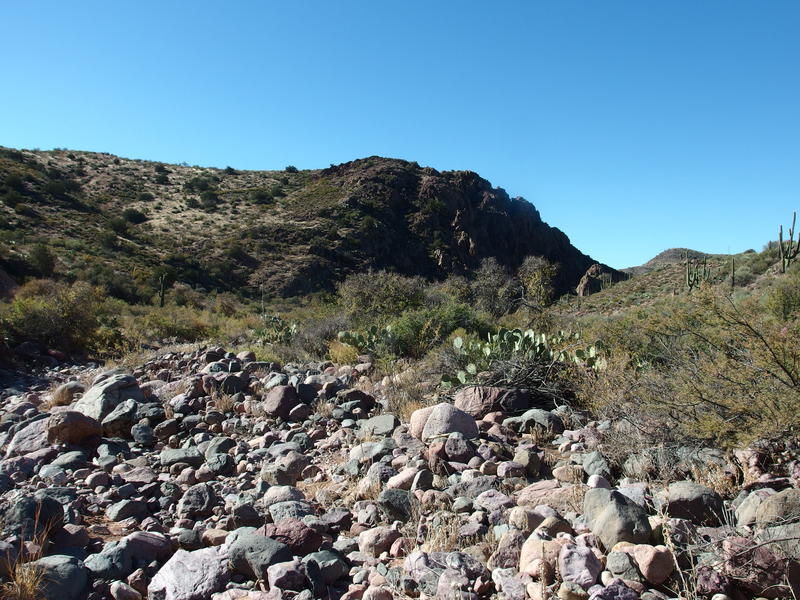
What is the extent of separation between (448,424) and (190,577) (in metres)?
2.51

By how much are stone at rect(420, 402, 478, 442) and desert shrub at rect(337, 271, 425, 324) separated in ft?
26.4

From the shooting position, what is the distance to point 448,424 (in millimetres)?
4816

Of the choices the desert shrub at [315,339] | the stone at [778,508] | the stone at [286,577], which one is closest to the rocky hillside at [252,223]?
the desert shrub at [315,339]

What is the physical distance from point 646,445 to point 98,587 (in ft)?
12.2

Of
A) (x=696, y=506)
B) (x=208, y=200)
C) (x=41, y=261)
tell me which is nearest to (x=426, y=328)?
(x=696, y=506)

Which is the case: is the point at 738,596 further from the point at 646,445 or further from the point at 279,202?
the point at 279,202

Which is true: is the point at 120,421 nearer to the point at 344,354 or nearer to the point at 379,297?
the point at 344,354

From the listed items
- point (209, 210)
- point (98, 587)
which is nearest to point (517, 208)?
point (209, 210)

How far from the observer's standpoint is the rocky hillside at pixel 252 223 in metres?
32.4

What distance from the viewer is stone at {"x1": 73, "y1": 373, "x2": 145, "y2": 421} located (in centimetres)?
621

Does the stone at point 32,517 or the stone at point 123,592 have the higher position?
the stone at point 32,517

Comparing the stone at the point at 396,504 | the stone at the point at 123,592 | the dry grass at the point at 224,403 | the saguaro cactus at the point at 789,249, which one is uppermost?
the saguaro cactus at the point at 789,249

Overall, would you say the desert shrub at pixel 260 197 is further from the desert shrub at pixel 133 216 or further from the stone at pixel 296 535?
the stone at pixel 296 535

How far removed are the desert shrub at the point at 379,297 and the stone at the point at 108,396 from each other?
6777 mm
